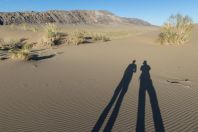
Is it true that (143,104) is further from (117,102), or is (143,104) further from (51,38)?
(51,38)

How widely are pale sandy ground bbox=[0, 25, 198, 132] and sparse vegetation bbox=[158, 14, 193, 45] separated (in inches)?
169

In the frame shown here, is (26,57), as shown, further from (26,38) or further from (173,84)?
(26,38)

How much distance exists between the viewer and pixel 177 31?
24.2m

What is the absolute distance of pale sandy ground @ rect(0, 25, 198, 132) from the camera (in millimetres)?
7075

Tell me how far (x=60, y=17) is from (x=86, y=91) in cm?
8150

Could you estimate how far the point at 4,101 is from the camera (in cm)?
892

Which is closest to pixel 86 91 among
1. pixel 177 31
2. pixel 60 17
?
pixel 177 31

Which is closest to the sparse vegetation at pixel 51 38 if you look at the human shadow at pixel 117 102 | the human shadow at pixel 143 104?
the human shadow at pixel 117 102

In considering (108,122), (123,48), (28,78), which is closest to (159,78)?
(28,78)

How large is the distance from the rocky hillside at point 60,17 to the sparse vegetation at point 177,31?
1944 inches

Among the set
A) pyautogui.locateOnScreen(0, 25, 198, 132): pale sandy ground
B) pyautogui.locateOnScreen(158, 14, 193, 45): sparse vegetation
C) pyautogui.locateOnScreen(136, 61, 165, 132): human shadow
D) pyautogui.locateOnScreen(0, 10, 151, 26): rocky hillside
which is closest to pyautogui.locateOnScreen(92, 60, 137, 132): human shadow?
pyautogui.locateOnScreen(0, 25, 198, 132): pale sandy ground

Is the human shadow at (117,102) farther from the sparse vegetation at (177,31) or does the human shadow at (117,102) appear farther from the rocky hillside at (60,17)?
the rocky hillside at (60,17)

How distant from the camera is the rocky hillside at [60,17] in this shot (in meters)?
74.8

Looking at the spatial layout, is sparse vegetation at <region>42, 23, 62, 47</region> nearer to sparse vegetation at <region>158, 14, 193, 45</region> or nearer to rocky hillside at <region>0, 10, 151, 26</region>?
sparse vegetation at <region>158, 14, 193, 45</region>
